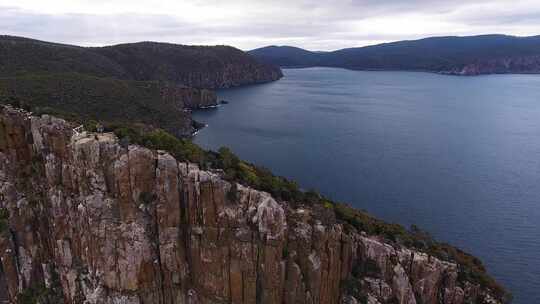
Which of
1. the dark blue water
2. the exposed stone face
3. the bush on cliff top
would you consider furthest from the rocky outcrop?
the exposed stone face

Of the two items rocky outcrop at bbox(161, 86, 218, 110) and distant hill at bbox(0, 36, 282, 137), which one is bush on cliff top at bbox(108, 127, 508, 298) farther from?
rocky outcrop at bbox(161, 86, 218, 110)

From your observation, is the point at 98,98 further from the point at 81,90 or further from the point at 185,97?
the point at 185,97

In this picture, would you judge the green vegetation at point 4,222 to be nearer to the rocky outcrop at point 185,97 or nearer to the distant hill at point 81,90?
the distant hill at point 81,90

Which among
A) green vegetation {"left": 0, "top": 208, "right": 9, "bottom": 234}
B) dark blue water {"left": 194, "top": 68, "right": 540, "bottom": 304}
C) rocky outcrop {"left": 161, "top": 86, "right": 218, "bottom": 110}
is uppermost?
rocky outcrop {"left": 161, "top": 86, "right": 218, "bottom": 110}

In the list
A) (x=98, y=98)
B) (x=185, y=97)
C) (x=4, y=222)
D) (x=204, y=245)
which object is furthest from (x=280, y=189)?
(x=185, y=97)

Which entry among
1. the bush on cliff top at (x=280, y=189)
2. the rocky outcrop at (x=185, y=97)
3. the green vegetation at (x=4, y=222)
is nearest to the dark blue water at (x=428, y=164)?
the rocky outcrop at (x=185, y=97)

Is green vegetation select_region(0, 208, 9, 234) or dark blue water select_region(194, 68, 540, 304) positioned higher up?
green vegetation select_region(0, 208, 9, 234)
